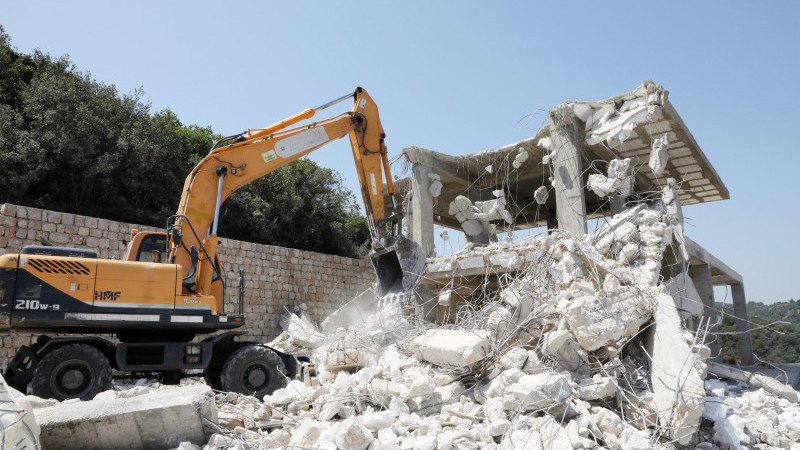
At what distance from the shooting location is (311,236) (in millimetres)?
21250

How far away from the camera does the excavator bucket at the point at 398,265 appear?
9719 millimetres

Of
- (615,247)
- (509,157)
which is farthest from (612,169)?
(509,157)

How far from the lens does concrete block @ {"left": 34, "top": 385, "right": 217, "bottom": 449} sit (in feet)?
13.8

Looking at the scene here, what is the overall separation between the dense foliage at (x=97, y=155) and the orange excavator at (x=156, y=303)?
26.1 feet

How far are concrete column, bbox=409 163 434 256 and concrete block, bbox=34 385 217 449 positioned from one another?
8395 millimetres

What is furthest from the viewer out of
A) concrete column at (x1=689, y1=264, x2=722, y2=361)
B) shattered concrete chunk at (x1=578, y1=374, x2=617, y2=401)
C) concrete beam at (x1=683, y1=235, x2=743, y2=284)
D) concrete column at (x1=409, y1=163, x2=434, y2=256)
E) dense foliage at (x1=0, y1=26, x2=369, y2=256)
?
dense foliage at (x1=0, y1=26, x2=369, y2=256)

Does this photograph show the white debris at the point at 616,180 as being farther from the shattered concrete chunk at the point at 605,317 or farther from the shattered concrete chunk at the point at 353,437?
the shattered concrete chunk at the point at 353,437

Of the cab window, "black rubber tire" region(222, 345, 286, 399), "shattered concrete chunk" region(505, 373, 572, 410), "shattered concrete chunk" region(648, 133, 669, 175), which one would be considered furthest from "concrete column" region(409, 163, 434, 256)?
"shattered concrete chunk" region(505, 373, 572, 410)

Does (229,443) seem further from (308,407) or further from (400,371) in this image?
(400,371)

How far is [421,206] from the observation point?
12656mm

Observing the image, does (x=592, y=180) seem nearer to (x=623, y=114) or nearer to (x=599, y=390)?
(x=623, y=114)

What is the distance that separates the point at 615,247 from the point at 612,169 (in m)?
2.29

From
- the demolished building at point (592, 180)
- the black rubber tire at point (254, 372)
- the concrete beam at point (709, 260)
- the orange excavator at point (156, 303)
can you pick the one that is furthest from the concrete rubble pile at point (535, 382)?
the concrete beam at point (709, 260)

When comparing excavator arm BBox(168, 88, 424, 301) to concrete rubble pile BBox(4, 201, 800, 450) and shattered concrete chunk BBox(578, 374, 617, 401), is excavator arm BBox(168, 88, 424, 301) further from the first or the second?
shattered concrete chunk BBox(578, 374, 617, 401)
